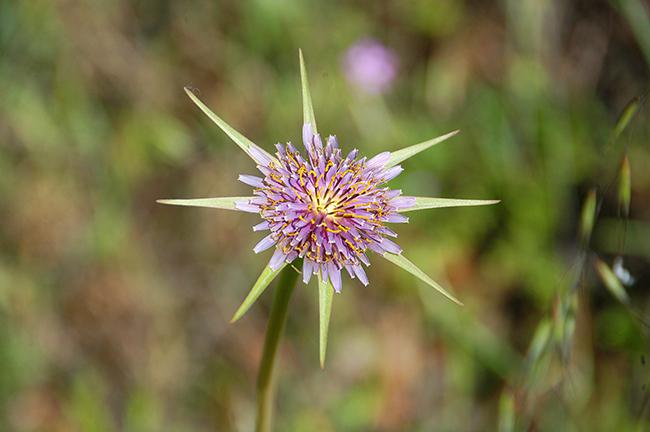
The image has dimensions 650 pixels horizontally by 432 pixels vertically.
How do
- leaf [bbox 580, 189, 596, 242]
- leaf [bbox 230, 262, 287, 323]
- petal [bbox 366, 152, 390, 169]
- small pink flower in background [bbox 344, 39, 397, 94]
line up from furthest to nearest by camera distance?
1. small pink flower in background [bbox 344, 39, 397, 94]
2. leaf [bbox 580, 189, 596, 242]
3. petal [bbox 366, 152, 390, 169]
4. leaf [bbox 230, 262, 287, 323]

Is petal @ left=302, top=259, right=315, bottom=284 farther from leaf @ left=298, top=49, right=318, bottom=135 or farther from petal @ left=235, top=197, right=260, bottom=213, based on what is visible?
leaf @ left=298, top=49, right=318, bottom=135

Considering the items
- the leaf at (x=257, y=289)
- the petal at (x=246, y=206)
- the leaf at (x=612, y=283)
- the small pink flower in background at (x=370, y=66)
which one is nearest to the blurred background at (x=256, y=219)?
the small pink flower in background at (x=370, y=66)

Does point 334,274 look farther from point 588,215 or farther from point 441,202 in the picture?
point 588,215

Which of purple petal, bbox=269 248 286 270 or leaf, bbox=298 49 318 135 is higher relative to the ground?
leaf, bbox=298 49 318 135

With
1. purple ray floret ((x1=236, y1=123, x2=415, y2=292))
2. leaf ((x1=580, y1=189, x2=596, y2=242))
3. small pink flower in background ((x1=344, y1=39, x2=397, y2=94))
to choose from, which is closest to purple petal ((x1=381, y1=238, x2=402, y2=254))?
purple ray floret ((x1=236, y1=123, x2=415, y2=292))

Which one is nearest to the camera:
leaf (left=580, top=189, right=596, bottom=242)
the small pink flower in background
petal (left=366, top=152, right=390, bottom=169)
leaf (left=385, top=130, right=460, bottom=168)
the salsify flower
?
leaf (left=385, top=130, right=460, bottom=168)

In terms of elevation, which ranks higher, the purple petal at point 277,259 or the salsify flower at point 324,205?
the salsify flower at point 324,205

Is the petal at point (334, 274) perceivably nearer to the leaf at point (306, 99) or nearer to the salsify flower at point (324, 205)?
the salsify flower at point (324, 205)
